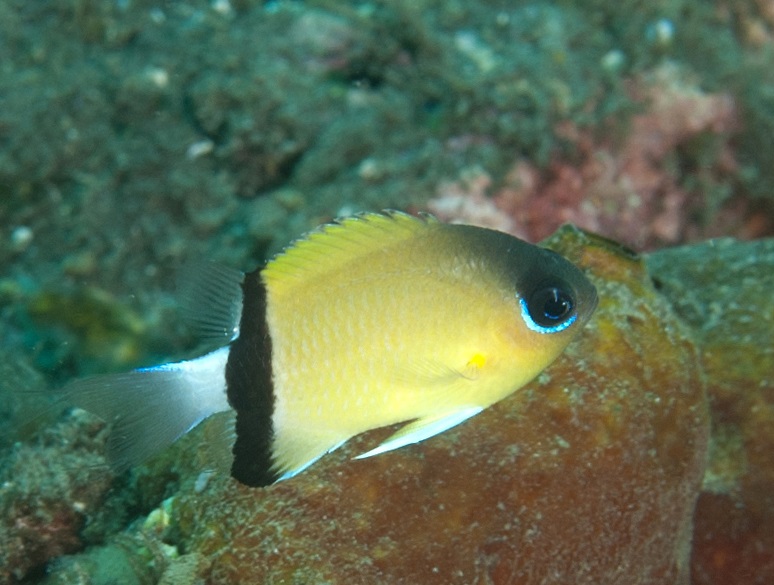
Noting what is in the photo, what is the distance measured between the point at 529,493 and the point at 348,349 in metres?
1.01

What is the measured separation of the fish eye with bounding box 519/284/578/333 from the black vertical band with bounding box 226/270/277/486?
77cm

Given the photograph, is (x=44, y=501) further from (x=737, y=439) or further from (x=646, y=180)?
(x=646, y=180)

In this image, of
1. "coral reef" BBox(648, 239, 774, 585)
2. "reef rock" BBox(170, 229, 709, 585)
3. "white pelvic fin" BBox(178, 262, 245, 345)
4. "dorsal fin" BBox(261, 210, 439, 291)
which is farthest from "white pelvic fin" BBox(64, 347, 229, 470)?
"coral reef" BBox(648, 239, 774, 585)

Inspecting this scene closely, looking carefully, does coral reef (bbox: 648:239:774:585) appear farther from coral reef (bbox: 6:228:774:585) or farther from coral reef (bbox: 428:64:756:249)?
coral reef (bbox: 428:64:756:249)

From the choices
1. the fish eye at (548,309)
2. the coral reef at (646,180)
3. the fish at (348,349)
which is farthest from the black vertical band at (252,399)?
the coral reef at (646,180)

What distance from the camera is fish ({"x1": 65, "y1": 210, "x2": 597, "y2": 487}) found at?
1922mm

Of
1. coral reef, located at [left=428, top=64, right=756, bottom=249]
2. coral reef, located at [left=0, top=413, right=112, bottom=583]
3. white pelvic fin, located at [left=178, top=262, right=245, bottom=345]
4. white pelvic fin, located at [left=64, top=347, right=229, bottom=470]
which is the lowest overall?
coral reef, located at [left=0, top=413, right=112, bottom=583]

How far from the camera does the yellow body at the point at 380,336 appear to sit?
1920 mm

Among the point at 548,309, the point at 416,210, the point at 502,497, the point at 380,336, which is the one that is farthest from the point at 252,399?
the point at 416,210

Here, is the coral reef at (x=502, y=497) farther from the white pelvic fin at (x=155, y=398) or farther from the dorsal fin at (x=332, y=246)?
the dorsal fin at (x=332, y=246)

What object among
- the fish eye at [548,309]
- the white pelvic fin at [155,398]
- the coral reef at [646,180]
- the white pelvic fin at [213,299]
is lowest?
the white pelvic fin at [155,398]

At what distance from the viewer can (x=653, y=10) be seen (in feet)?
Answer: 21.2

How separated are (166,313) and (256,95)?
76.1 inches

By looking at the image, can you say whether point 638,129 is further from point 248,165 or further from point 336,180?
point 248,165
